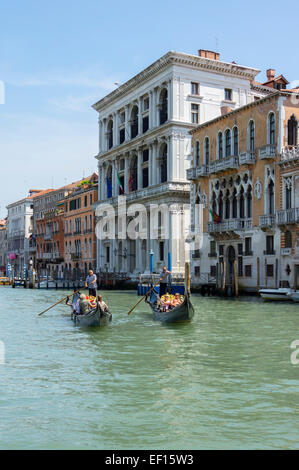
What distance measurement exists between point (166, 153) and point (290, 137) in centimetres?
1321

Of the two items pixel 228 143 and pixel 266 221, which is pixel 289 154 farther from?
pixel 228 143

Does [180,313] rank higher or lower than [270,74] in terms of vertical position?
lower

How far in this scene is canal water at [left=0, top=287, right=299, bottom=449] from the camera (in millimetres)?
5438

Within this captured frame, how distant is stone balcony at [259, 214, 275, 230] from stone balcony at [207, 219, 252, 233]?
1.21m

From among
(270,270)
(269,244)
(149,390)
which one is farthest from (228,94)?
(149,390)

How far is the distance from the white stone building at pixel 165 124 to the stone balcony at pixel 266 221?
8352mm

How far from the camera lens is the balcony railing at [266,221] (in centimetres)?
2509

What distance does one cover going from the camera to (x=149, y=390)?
713cm

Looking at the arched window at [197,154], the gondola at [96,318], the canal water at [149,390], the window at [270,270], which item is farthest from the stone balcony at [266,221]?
the gondola at [96,318]

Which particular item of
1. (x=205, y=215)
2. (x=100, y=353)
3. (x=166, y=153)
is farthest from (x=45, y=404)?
(x=166, y=153)

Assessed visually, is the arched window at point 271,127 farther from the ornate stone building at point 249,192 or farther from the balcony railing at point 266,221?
the balcony railing at point 266,221

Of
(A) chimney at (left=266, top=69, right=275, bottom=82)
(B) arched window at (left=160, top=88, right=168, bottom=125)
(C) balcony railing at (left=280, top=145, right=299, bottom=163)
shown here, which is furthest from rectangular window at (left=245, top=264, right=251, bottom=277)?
(A) chimney at (left=266, top=69, right=275, bottom=82)

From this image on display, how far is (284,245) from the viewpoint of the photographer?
2444 cm
